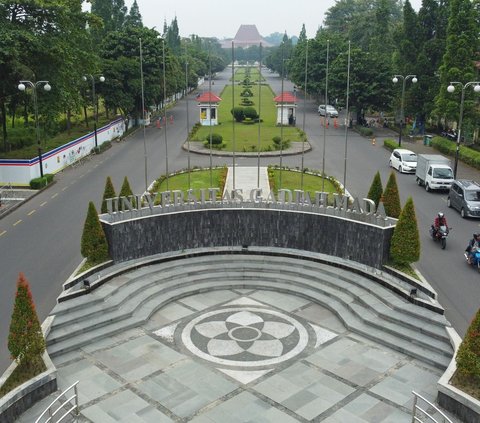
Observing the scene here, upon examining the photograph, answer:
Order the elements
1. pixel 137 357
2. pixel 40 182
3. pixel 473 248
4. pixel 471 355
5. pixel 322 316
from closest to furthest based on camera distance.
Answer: pixel 471 355 < pixel 137 357 < pixel 322 316 < pixel 473 248 < pixel 40 182

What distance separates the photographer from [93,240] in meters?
20.0

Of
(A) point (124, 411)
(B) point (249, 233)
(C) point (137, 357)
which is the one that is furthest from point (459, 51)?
(A) point (124, 411)

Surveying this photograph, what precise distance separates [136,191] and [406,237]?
20636 mm

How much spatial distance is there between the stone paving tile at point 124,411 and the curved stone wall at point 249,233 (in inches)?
299

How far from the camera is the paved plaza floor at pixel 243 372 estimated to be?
533 inches

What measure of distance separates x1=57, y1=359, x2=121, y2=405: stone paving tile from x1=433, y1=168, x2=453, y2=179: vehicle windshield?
90.7ft

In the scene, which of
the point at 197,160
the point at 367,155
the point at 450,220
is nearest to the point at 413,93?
the point at 367,155

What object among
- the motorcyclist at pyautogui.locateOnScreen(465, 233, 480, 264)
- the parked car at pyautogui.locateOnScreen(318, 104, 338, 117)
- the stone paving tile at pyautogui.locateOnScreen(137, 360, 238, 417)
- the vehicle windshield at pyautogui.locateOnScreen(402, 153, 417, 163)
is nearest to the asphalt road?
the motorcyclist at pyautogui.locateOnScreen(465, 233, 480, 264)

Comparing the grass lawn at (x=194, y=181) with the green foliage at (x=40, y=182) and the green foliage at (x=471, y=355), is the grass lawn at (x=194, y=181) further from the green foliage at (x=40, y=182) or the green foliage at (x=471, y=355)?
the green foliage at (x=471, y=355)

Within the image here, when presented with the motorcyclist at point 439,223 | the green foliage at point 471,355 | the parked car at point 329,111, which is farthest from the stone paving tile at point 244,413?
the parked car at point 329,111

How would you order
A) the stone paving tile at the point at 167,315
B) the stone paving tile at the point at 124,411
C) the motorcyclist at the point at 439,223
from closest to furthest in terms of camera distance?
the stone paving tile at the point at 124,411, the stone paving tile at the point at 167,315, the motorcyclist at the point at 439,223

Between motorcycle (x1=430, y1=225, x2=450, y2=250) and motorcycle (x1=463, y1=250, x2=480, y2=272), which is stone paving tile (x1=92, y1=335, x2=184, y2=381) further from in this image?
motorcycle (x1=430, y1=225, x2=450, y2=250)

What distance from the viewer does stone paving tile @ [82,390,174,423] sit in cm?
1320

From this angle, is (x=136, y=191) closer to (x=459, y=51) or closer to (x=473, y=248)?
(x=473, y=248)
